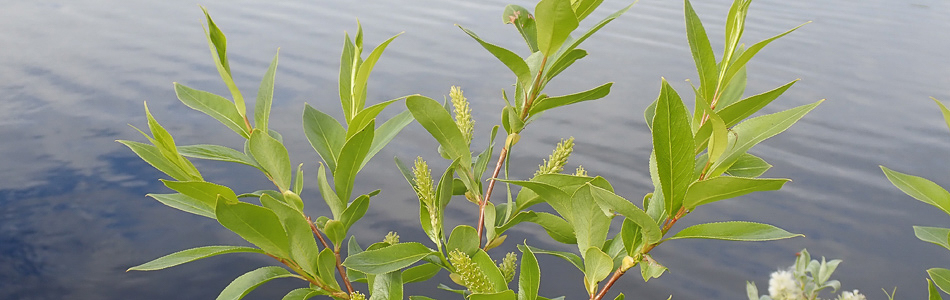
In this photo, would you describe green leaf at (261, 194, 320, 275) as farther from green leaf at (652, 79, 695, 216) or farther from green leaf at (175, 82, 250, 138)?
green leaf at (652, 79, 695, 216)

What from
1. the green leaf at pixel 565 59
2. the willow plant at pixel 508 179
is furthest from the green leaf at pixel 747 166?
the green leaf at pixel 565 59

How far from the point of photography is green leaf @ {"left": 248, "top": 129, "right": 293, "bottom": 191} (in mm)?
854

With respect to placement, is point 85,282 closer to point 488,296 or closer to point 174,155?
point 174,155

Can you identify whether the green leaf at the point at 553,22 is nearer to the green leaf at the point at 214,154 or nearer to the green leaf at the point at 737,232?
the green leaf at the point at 737,232

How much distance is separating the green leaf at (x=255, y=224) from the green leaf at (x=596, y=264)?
378 mm

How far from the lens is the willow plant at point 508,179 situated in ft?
2.40

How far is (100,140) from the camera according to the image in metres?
3.70

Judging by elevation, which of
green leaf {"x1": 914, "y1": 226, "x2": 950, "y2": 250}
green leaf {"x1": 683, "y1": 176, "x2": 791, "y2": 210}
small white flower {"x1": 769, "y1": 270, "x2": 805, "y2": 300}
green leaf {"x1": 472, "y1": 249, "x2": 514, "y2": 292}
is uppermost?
green leaf {"x1": 683, "y1": 176, "x2": 791, "y2": 210}

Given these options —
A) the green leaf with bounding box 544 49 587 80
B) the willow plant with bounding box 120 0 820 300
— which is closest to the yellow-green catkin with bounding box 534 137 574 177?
the willow plant with bounding box 120 0 820 300

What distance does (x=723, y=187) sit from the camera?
2.27 feet

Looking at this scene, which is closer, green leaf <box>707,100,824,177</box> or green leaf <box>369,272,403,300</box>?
green leaf <box>707,100,824,177</box>

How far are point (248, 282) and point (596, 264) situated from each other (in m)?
0.48

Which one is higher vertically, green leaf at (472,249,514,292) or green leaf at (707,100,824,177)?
green leaf at (707,100,824,177)

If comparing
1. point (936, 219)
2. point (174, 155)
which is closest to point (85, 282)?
point (174, 155)
